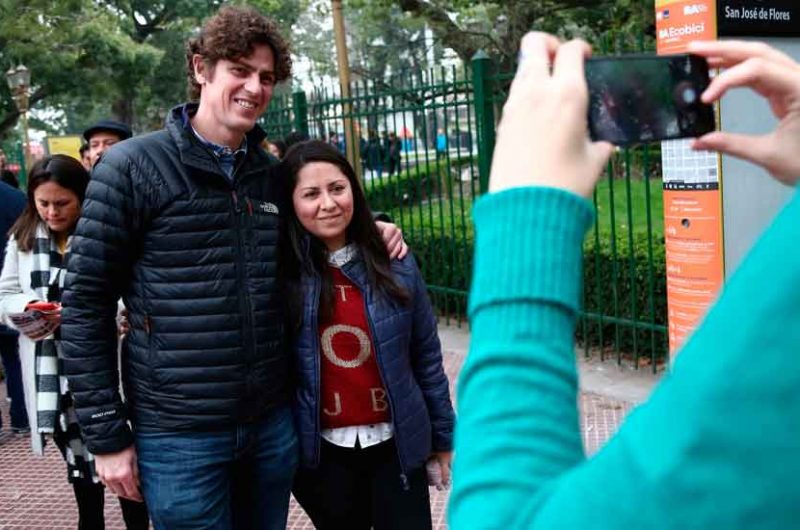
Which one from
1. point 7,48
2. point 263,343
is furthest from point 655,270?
point 7,48

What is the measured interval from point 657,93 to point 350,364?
182 centimetres

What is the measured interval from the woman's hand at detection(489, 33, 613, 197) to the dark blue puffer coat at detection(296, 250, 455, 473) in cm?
189

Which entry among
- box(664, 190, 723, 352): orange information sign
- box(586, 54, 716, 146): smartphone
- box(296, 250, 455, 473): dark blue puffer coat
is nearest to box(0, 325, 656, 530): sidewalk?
box(664, 190, 723, 352): orange information sign

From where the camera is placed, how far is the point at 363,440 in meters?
2.67

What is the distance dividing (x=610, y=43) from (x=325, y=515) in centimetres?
413

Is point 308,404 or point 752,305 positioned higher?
point 752,305

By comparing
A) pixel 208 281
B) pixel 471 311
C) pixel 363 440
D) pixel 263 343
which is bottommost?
pixel 363 440

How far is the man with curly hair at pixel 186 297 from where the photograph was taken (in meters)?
2.31

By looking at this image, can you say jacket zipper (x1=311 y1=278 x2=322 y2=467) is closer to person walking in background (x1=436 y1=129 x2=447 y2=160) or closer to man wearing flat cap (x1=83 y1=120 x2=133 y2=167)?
man wearing flat cap (x1=83 y1=120 x2=133 y2=167)

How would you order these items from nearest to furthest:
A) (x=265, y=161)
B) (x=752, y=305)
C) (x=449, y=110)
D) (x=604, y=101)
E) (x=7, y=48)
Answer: (x=752, y=305), (x=604, y=101), (x=265, y=161), (x=449, y=110), (x=7, y=48)

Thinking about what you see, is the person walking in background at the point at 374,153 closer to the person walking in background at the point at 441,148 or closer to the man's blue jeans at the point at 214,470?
the person walking in background at the point at 441,148

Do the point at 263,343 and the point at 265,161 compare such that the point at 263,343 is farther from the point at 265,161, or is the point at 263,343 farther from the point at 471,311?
the point at 471,311

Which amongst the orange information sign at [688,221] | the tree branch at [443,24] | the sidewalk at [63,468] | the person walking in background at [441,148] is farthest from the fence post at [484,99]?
the tree branch at [443,24]

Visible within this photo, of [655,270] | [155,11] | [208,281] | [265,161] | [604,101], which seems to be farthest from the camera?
[155,11]
